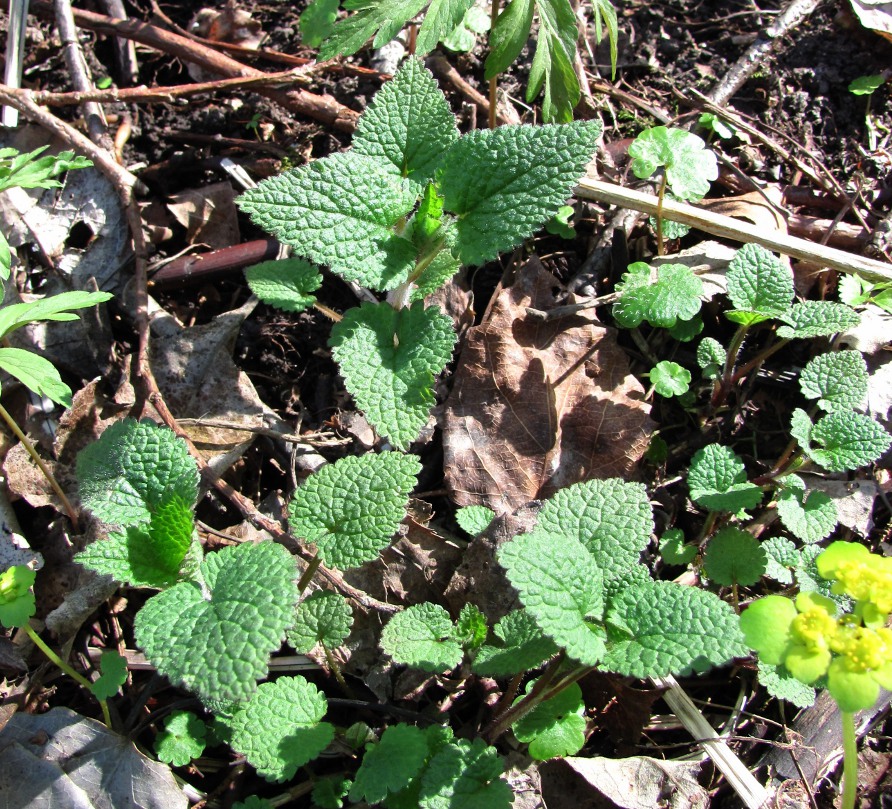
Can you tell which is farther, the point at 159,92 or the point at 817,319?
the point at 159,92

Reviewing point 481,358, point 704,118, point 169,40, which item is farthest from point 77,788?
point 704,118

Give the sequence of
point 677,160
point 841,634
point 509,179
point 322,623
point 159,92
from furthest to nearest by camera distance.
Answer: point 159,92, point 677,160, point 509,179, point 322,623, point 841,634

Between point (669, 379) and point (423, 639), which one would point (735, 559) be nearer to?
point (669, 379)

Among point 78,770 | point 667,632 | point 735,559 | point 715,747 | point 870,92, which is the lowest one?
point 78,770

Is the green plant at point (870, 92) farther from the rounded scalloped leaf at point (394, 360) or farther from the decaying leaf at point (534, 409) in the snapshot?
the rounded scalloped leaf at point (394, 360)

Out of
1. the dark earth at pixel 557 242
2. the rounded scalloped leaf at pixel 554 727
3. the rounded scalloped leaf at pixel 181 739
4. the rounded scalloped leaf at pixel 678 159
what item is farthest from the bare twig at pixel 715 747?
the rounded scalloped leaf at pixel 678 159

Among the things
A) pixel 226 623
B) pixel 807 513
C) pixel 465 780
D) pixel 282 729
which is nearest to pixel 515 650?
pixel 465 780

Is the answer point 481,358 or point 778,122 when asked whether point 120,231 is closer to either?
point 481,358
